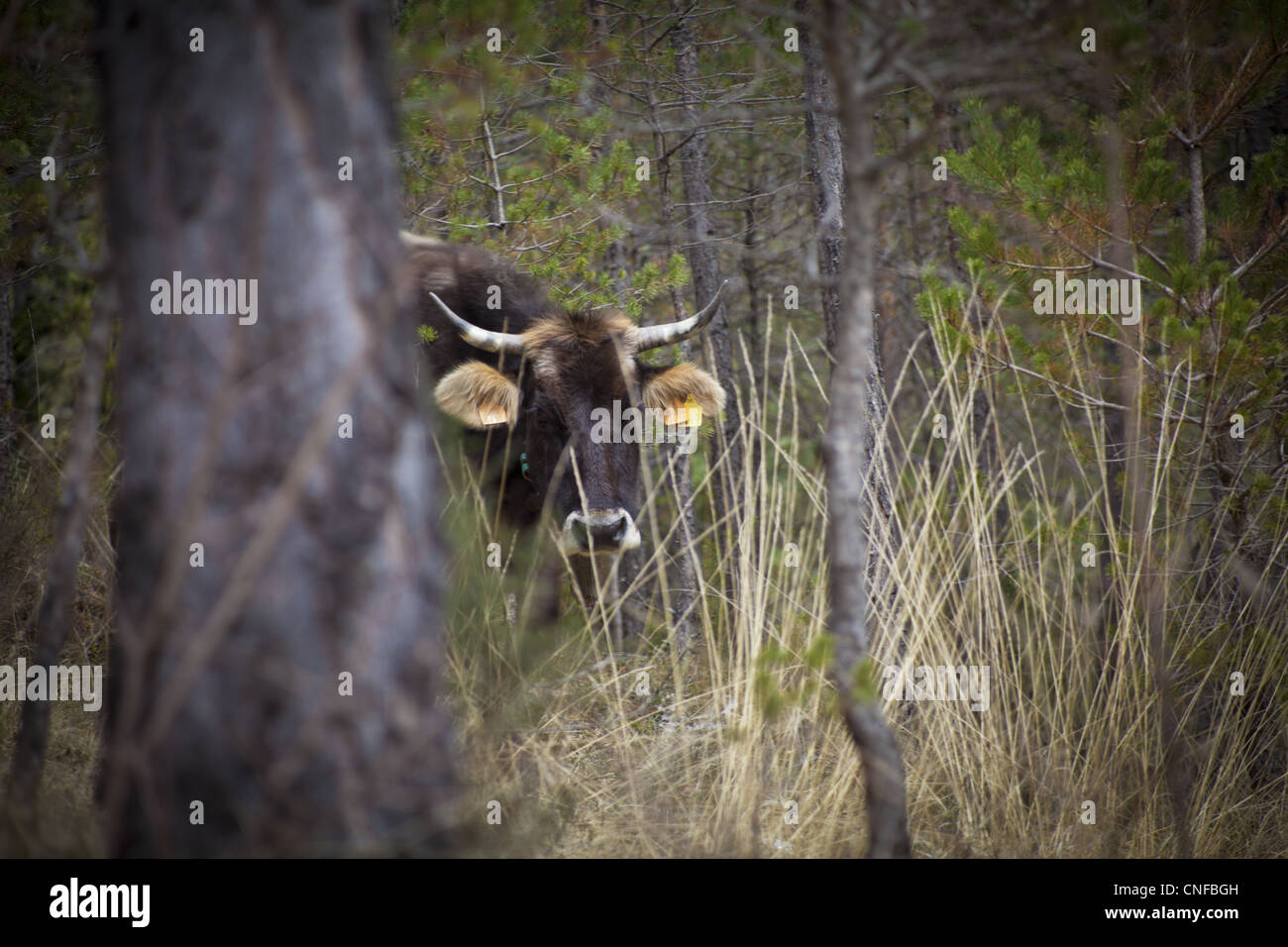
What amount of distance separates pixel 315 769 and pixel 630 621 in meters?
5.47

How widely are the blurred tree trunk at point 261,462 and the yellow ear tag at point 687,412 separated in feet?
12.7

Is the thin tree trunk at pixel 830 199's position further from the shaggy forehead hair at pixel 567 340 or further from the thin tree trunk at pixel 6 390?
the thin tree trunk at pixel 6 390

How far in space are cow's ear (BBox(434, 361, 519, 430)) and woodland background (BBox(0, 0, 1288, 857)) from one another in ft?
0.97

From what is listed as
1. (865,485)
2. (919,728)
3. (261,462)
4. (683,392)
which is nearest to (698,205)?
(683,392)

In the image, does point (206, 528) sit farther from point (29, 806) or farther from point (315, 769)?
point (29, 806)

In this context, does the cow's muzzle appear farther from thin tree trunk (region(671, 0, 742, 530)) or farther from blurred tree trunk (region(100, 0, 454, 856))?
blurred tree trunk (region(100, 0, 454, 856))

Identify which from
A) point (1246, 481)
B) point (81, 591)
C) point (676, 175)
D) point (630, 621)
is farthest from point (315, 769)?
point (676, 175)

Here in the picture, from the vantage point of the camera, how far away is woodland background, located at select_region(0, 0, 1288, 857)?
233cm

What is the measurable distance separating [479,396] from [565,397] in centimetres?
50

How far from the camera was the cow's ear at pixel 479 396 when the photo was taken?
492 centimetres

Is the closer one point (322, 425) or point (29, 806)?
point (322, 425)

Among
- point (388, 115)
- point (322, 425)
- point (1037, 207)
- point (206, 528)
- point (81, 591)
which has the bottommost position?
point (81, 591)

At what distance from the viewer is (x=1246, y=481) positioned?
4574 millimetres

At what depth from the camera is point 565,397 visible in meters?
4.90
